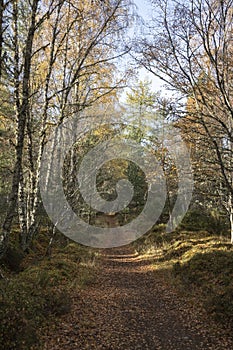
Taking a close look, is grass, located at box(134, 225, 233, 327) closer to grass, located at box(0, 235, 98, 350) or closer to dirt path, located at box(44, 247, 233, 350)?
dirt path, located at box(44, 247, 233, 350)

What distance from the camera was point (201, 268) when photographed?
8.70 m

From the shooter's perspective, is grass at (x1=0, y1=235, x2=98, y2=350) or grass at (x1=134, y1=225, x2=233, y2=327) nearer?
grass at (x1=0, y1=235, x2=98, y2=350)

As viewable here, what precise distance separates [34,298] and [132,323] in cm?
182

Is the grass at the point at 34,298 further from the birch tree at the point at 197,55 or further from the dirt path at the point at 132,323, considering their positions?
the birch tree at the point at 197,55

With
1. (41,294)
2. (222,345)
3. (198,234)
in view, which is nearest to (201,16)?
(222,345)

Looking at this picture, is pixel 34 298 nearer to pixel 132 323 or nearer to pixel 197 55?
pixel 132 323

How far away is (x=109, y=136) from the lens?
1394 centimetres

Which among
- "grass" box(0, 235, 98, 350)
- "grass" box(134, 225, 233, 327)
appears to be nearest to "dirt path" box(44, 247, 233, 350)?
"grass" box(0, 235, 98, 350)

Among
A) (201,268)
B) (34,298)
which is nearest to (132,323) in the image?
(34,298)

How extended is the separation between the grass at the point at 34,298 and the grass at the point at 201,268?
2718 mm

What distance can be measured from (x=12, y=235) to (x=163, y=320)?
646cm

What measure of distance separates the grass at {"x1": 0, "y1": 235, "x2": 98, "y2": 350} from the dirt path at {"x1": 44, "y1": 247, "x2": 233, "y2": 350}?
0.81ft

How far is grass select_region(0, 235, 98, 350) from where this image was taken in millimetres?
4090

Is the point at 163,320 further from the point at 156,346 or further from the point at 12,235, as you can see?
the point at 12,235
